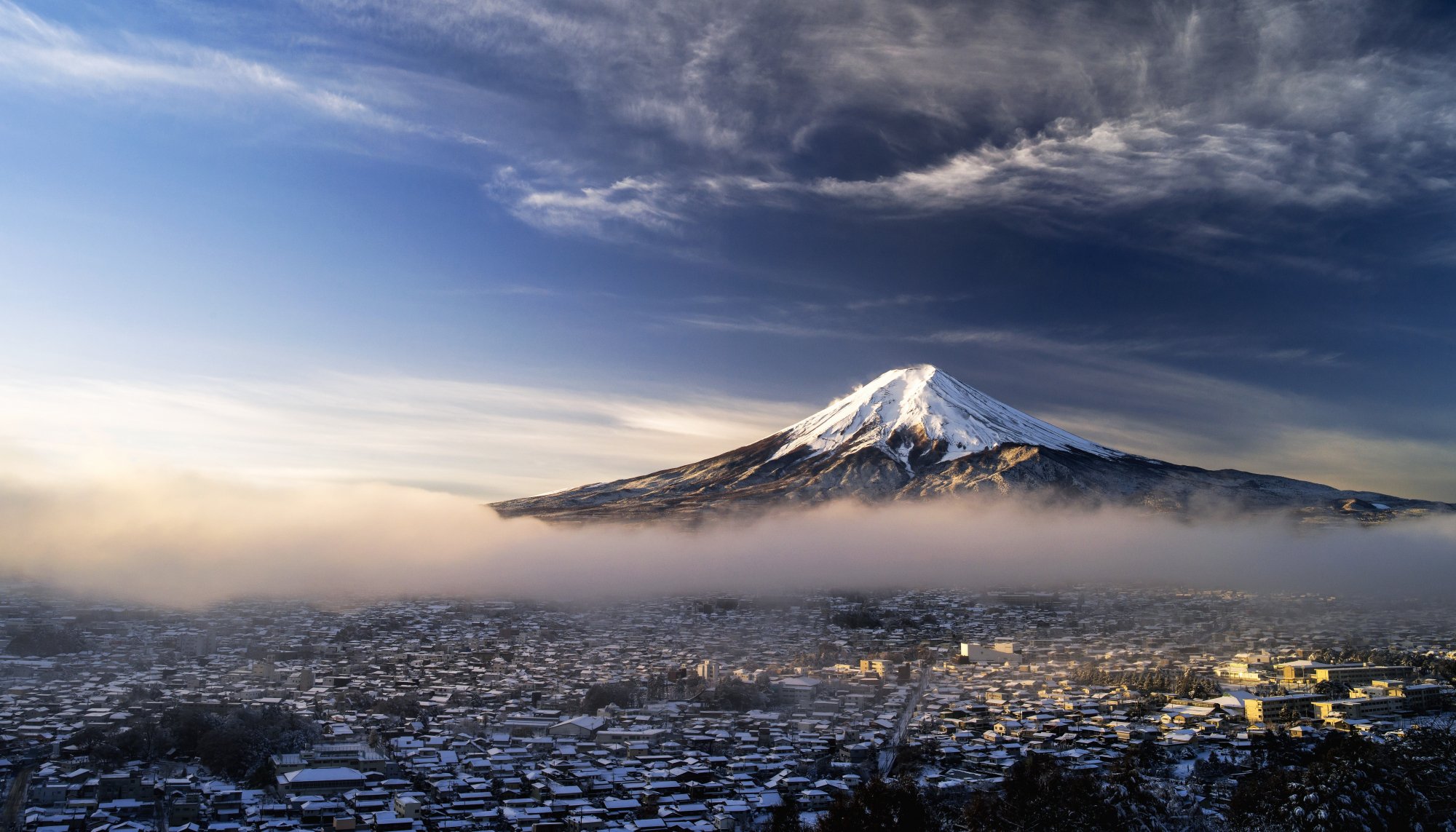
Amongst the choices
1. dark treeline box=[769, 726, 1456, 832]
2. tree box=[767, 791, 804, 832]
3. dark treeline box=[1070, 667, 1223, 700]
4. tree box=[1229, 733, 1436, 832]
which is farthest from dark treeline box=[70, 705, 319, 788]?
dark treeline box=[1070, 667, 1223, 700]

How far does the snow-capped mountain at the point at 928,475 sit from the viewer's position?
125 m

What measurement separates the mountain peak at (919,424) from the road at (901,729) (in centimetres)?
9127

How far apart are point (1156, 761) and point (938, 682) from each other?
16.4 m

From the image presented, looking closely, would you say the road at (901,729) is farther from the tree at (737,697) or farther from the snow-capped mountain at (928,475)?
the snow-capped mountain at (928,475)

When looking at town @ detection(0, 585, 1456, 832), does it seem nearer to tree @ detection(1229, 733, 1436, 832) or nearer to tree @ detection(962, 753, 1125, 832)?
tree @ detection(1229, 733, 1436, 832)

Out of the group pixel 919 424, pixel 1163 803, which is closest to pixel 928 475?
pixel 919 424

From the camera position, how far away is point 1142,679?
146 ft

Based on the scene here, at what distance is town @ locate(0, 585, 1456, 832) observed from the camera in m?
27.9

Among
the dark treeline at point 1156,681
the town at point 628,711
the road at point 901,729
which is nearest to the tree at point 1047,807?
the town at point 628,711

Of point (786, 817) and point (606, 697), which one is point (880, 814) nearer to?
point (786, 817)

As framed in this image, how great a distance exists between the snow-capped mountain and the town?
183ft

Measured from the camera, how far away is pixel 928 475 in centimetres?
12975

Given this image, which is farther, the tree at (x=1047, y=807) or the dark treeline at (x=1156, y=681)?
the dark treeline at (x=1156, y=681)

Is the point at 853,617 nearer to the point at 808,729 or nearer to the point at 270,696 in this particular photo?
the point at 808,729
